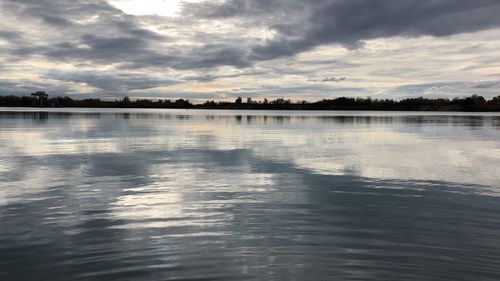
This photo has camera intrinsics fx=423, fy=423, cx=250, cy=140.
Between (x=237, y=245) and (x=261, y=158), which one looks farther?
(x=261, y=158)

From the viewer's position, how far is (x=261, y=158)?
24734 mm

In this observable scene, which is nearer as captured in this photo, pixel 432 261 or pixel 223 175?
pixel 432 261

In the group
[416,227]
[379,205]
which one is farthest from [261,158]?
[416,227]

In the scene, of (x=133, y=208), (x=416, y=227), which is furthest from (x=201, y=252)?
(x=416, y=227)

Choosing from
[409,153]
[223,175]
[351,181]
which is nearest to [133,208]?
[223,175]

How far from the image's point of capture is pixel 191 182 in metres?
17.0

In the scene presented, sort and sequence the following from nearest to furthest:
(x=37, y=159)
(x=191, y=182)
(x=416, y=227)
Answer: (x=416, y=227) → (x=191, y=182) → (x=37, y=159)

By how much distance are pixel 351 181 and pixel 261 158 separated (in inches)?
314

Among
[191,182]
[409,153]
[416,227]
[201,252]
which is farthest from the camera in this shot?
[409,153]

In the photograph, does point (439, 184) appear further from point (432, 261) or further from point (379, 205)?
point (432, 261)

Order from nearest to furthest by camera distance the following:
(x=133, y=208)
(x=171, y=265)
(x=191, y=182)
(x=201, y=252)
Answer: (x=171, y=265)
(x=201, y=252)
(x=133, y=208)
(x=191, y=182)

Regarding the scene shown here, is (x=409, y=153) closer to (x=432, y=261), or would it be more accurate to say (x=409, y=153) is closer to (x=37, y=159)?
(x=432, y=261)

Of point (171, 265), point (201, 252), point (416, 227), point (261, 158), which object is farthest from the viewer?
point (261, 158)

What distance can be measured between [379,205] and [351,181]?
4.24 metres
